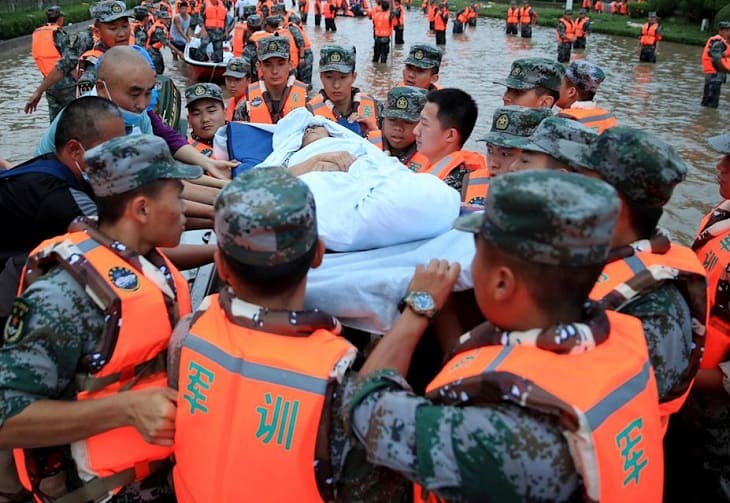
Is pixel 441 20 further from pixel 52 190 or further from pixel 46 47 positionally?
pixel 52 190

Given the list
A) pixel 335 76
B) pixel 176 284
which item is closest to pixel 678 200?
pixel 335 76

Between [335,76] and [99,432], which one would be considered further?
[335,76]

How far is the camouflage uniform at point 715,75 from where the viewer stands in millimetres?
A: 13461

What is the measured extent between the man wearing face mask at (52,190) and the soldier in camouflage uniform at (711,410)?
2842 millimetres

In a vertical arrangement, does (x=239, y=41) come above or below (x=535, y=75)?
below

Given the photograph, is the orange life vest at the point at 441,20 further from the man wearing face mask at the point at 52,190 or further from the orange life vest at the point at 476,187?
the man wearing face mask at the point at 52,190

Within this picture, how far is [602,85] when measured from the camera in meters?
17.0

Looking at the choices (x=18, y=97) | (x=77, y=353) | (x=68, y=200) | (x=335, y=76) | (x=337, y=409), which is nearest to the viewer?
(x=337, y=409)

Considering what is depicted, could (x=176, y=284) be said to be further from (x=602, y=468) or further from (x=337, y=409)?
(x=602, y=468)

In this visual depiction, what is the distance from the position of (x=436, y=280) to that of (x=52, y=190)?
5.59 feet

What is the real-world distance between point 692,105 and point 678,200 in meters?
7.61

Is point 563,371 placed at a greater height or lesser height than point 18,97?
greater

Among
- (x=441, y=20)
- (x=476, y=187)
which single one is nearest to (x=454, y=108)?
(x=476, y=187)

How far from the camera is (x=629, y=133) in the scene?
202 cm
